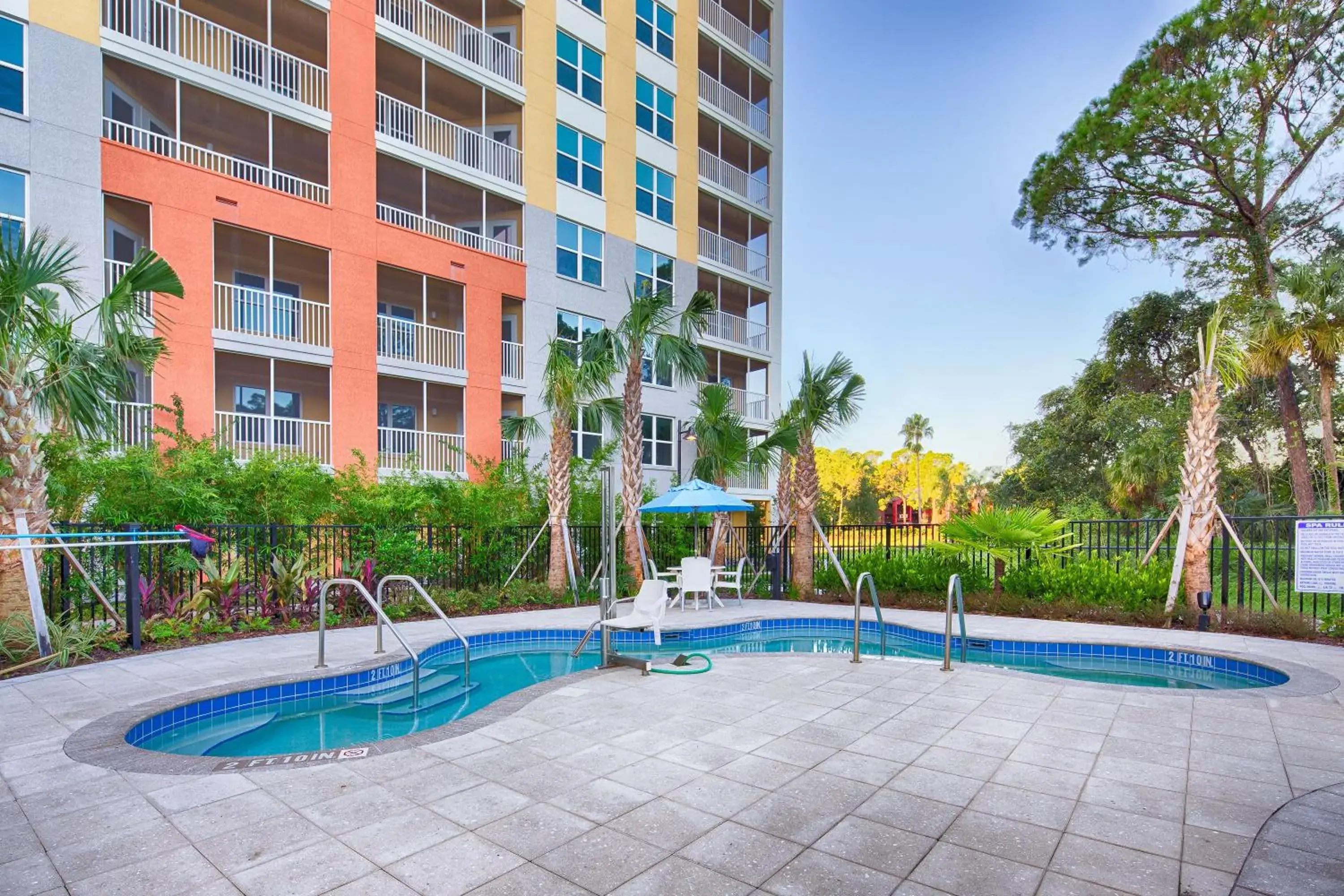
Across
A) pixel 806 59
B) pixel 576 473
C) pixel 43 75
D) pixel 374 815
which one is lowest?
pixel 374 815

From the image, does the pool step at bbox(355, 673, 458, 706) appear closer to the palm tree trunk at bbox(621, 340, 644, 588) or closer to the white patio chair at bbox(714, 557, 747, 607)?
the palm tree trunk at bbox(621, 340, 644, 588)

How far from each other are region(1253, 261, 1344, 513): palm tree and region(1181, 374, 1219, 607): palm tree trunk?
6359mm

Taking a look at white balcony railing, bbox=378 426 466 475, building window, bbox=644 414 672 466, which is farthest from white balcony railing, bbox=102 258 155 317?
building window, bbox=644 414 672 466

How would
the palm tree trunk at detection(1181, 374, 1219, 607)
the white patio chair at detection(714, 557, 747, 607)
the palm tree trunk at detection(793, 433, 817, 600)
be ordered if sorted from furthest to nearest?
the palm tree trunk at detection(793, 433, 817, 600) → the white patio chair at detection(714, 557, 747, 607) → the palm tree trunk at detection(1181, 374, 1219, 607)

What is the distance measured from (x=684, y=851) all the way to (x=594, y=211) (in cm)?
1904

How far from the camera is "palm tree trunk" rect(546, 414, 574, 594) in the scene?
1237cm

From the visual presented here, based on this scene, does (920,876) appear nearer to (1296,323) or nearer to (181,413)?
(181,413)

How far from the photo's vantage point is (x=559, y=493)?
12383 millimetres

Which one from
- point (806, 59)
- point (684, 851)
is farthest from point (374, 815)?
point (806, 59)

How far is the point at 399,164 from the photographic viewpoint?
17391 mm

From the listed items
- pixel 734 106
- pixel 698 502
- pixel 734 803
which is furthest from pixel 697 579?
pixel 734 106

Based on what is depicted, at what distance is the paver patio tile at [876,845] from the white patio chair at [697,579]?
27.7 ft

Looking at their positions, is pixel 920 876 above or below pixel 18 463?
below

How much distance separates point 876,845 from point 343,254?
15703 millimetres
